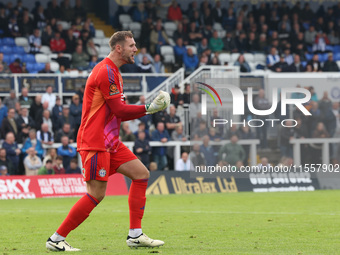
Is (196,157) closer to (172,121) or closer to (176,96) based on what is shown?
(172,121)

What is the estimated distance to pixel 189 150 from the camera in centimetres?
2308

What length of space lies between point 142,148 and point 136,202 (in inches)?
515

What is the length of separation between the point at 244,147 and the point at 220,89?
2.01m

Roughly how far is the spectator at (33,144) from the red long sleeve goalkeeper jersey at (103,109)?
43.5 feet

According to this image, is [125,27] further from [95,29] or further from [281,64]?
[281,64]

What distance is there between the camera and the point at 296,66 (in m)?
30.1

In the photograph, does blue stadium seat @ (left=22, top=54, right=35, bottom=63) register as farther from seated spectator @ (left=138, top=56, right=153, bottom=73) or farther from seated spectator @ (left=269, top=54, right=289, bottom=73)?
seated spectator @ (left=269, top=54, right=289, bottom=73)

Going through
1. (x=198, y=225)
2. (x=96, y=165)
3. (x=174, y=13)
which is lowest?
(x=198, y=225)

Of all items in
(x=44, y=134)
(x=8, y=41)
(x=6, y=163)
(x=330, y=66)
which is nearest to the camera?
(x=6, y=163)

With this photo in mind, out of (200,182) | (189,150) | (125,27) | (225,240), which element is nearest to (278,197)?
(200,182)

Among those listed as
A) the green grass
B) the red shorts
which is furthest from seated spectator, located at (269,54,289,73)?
the red shorts

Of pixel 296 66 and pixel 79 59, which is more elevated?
pixel 79 59

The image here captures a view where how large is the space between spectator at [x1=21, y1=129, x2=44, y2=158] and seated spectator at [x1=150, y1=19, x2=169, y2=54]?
29.9 ft

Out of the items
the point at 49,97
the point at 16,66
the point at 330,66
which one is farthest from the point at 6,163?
the point at 330,66
